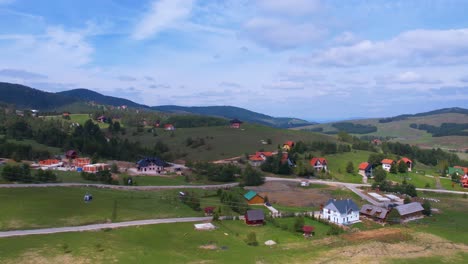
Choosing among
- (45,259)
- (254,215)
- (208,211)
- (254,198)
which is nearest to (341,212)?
(254,215)

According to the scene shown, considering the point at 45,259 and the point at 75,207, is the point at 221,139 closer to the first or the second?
the point at 75,207

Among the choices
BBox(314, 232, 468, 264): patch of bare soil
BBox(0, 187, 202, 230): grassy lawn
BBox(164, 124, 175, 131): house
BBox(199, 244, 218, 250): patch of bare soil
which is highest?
BBox(164, 124, 175, 131): house

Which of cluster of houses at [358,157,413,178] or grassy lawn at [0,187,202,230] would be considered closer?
grassy lawn at [0,187,202,230]

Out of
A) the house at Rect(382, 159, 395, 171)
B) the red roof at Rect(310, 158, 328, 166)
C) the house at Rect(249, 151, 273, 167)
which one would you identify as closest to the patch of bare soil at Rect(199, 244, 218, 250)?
the red roof at Rect(310, 158, 328, 166)

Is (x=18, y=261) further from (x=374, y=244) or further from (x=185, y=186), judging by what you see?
(x=185, y=186)

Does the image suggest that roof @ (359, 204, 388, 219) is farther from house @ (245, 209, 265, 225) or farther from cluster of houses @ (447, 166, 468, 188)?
cluster of houses @ (447, 166, 468, 188)

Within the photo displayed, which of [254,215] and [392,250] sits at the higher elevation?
[254,215]

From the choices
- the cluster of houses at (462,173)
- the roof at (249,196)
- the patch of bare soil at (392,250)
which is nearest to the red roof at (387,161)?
the cluster of houses at (462,173)
